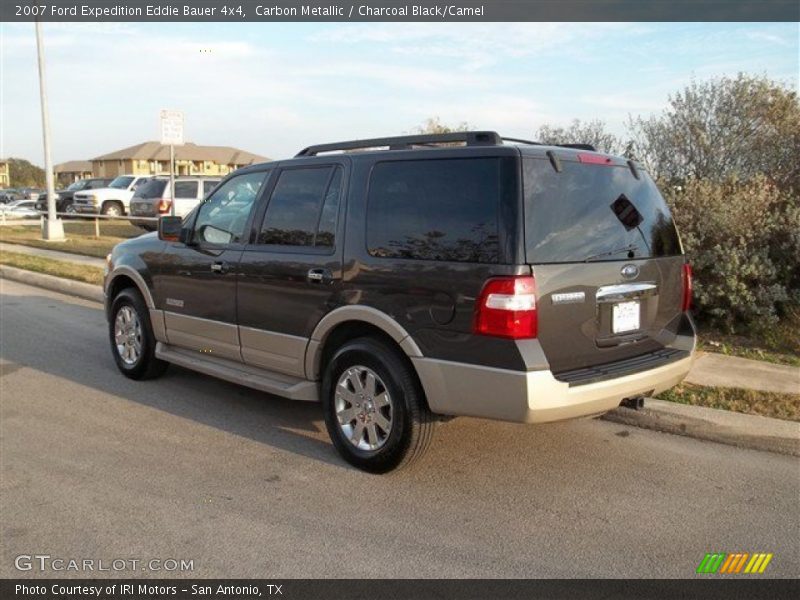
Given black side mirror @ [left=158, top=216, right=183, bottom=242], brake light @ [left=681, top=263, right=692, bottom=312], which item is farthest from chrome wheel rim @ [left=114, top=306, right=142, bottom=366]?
brake light @ [left=681, top=263, right=692, bottom=312]

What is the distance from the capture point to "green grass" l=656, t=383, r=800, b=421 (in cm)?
509

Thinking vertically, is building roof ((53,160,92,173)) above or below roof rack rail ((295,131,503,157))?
above

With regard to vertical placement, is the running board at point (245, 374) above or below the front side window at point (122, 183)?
below

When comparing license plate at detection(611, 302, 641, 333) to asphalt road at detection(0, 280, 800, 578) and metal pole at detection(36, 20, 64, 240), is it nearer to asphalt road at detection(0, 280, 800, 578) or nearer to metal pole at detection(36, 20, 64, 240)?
asphalt road at detection(0, 280, 800, 578)

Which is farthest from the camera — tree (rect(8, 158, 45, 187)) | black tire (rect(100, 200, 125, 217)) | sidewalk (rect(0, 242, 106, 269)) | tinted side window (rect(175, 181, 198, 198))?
tree (rect(8, 158, 45, 187))

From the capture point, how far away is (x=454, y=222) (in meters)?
3.89

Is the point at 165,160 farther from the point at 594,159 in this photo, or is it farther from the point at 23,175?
the point at 594,159

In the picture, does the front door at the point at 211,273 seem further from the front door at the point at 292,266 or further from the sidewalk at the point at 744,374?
the sidewalk at the point at 744,374

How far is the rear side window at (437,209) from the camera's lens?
12.4ft

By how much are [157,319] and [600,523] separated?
13.1 feet

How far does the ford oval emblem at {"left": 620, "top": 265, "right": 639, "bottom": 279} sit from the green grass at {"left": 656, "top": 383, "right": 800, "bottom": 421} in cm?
167

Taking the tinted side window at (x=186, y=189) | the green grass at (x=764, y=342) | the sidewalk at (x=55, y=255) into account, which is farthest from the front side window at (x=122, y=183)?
the green grass at (x=764, y=342)

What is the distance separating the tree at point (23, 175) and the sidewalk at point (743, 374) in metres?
104

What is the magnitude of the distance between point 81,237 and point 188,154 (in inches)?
2265
